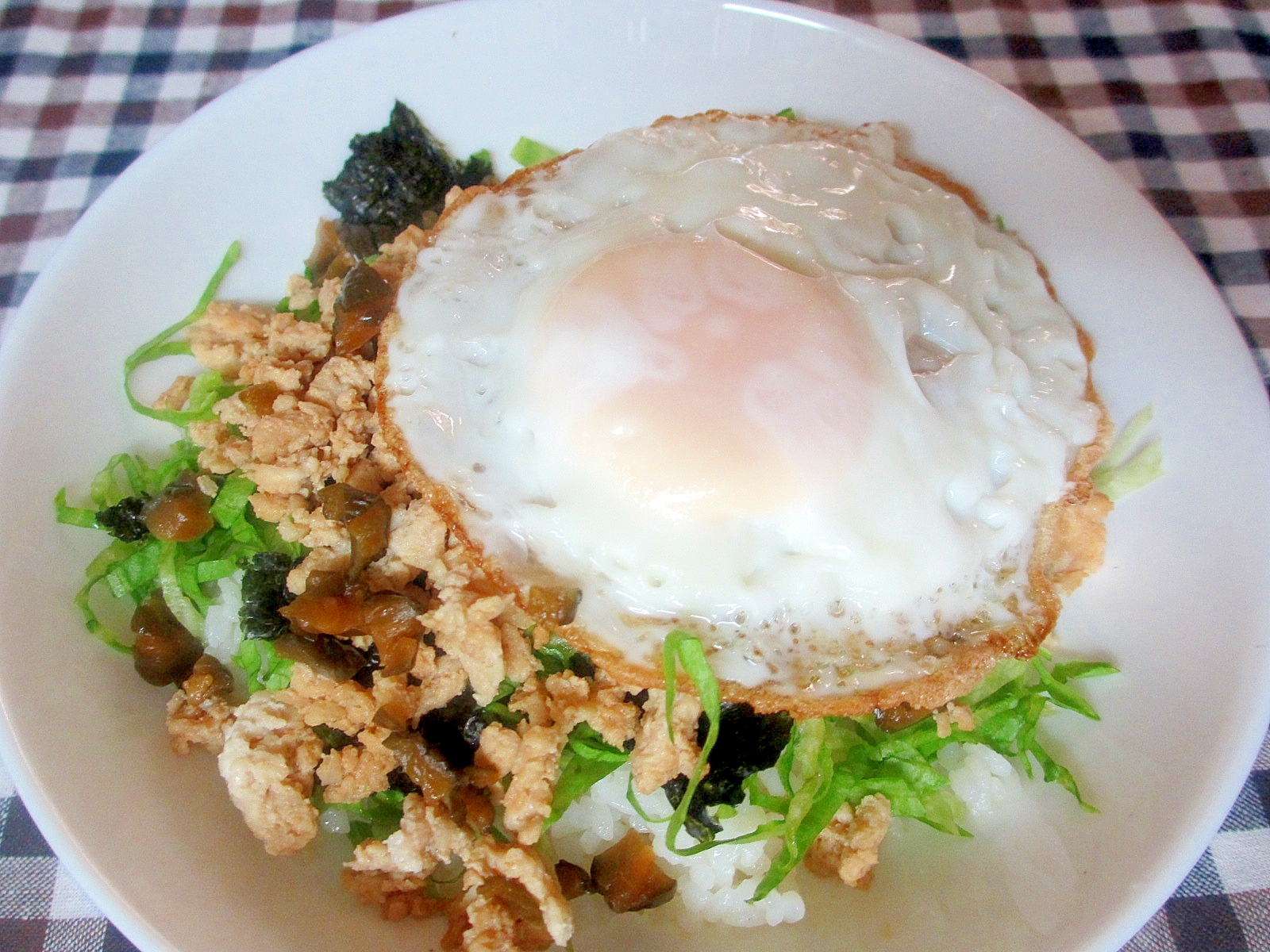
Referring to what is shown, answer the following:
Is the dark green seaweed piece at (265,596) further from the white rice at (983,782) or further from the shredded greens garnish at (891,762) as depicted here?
the white rice at (983,782)

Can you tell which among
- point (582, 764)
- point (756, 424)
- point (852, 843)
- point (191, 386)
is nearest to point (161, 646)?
point (191, 386)

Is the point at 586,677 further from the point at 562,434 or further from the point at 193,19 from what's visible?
the point at 193,19

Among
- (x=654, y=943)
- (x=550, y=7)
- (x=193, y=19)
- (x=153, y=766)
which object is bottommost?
(x=654, y=943)

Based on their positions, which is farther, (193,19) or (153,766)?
(193,19)

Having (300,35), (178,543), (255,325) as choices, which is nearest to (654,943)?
(178,543)

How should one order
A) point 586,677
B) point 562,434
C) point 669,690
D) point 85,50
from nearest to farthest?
1. point 669,690
2. point 562,434
3. point 586,677
4. point 85,50

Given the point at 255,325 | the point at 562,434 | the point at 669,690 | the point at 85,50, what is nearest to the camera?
the point at 669,690

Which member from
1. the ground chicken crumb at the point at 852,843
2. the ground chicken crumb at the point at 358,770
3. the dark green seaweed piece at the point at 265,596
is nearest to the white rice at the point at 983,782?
the ground chicken crumb at the point at 852,843
